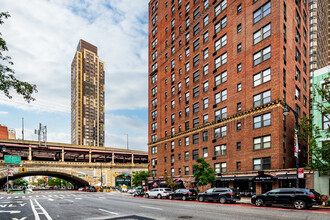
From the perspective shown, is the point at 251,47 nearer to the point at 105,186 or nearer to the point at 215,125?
the point at 215,125

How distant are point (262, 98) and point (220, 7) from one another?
1837 centimetres

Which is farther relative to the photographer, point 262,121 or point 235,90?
point 235,90

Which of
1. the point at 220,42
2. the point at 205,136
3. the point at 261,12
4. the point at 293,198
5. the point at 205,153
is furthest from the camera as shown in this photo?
the point at 205,136

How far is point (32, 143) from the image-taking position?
7975cm

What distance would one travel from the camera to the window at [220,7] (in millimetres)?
43906

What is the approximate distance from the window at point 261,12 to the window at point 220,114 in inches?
527

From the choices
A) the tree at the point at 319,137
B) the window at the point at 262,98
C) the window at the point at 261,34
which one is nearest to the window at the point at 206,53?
the window at the point at 261,34

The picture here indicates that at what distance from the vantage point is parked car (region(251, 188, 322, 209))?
19567 mm

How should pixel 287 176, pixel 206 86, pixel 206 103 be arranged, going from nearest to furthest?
pixel 287 176 < pixel 206 103 < pixel 206 86

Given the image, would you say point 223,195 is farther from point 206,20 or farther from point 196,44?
point 206,20

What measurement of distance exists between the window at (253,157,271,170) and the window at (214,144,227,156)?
604 cm

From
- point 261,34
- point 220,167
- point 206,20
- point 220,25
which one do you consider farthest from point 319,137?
point 206,20

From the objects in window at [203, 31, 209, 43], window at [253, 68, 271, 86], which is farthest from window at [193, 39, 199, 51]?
window at [253, 68, 271, 86]

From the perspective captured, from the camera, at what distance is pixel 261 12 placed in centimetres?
3712
